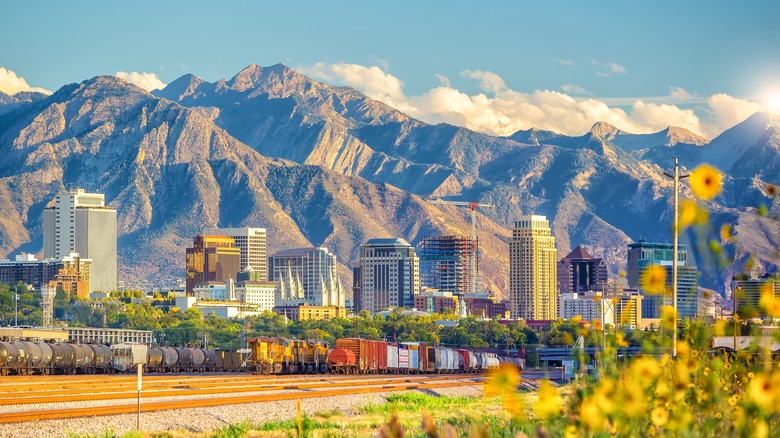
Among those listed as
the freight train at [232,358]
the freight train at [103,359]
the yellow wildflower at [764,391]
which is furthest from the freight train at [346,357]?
the yellow wildflower at [764,391]

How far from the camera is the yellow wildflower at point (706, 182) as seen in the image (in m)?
9.84

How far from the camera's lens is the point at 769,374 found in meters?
10.4

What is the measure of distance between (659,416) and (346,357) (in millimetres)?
103505

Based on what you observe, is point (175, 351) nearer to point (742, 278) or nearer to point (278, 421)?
point (278, 421)

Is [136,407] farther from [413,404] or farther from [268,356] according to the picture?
[268,356]

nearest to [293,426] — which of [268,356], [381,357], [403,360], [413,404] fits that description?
[413,404]

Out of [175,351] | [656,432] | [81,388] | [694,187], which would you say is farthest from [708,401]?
[175,351]

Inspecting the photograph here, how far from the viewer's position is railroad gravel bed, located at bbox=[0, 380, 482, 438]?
38250 mm

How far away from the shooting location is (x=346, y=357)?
113875mm

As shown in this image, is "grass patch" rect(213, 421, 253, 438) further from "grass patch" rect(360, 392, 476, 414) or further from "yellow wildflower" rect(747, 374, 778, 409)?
"yellow wildflower" rect(747, 374, 778, 409)

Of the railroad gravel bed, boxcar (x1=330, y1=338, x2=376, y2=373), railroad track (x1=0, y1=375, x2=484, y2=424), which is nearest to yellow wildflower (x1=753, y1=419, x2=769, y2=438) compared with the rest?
the railroad gravel bed

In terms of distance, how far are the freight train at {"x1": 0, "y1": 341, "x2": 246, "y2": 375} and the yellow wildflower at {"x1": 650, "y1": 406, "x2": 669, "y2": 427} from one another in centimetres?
8522

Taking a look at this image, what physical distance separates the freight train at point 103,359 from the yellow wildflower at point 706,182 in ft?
285

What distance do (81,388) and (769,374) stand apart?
60.8 metres
